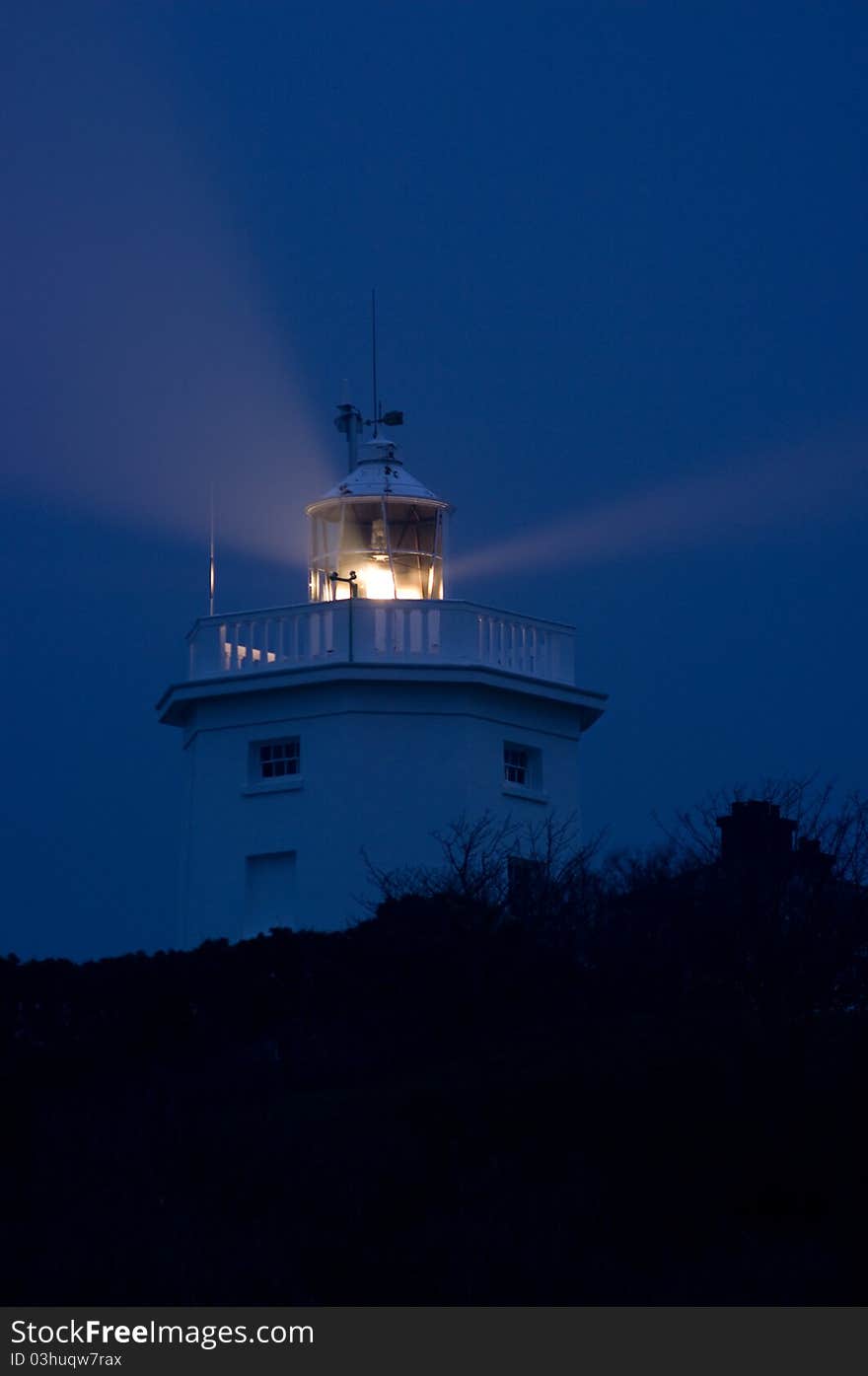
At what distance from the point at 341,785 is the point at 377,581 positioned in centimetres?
246

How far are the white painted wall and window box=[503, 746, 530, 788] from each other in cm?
20

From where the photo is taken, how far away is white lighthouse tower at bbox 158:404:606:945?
1097 inches

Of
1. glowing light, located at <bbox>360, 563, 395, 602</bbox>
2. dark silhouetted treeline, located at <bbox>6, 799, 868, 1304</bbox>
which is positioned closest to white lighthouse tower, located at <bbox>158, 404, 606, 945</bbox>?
glowing light, located at <bbox>360, 563, 395, 602</bbox>

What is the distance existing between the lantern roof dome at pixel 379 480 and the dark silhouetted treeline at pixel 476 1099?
4.29 m

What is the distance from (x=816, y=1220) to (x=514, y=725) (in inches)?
470

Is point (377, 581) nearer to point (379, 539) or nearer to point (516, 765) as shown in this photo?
point (379, 539)

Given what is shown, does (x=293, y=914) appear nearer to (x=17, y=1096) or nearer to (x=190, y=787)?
(x=190, y=787)

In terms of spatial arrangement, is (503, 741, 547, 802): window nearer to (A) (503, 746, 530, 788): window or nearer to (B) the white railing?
(A) (503, 746, 530, 788): window

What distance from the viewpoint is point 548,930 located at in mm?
24297

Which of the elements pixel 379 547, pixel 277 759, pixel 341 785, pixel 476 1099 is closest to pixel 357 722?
pixel 341 785

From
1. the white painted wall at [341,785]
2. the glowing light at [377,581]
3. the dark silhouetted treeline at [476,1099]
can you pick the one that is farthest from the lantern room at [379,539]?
the dark silhouetted treeline at [476,1099]

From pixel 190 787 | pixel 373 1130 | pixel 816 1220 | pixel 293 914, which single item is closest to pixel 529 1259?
pixel 816 1220

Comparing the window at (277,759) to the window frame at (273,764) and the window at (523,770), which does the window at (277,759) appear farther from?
the window at (523,770)

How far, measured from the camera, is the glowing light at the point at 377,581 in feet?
95.0
